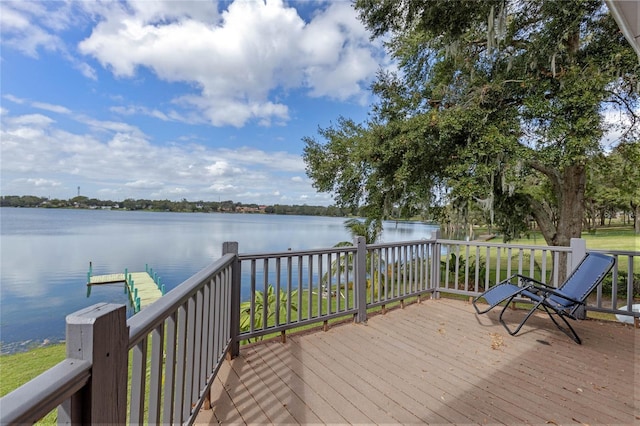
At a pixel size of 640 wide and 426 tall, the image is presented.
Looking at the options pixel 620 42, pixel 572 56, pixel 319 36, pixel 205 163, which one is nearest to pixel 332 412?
pixel 572 56

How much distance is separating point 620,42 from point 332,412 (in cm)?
814

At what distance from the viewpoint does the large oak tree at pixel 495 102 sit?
18.7 ft

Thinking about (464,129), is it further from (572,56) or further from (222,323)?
(222,323)

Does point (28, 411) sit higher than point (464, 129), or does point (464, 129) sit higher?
point (464, 129)

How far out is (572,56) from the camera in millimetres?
6137

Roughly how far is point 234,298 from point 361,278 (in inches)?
64.7

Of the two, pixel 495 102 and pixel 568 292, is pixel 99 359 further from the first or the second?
pixel 495 102

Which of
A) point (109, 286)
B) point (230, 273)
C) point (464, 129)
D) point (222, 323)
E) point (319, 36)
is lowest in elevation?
point (109, 286)

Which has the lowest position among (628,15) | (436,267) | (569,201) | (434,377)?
(434,377)

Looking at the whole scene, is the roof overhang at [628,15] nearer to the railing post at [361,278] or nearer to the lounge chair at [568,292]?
the lounge chair at [568,292]

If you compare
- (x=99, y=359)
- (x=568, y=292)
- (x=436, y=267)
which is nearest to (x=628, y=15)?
(x=568, y=292)

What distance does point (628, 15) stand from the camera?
1875 mm

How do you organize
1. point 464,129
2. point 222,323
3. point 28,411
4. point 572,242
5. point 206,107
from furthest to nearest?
point 206,107 < point 464,129 < point 572,242 < point 222,323 < point 28,411

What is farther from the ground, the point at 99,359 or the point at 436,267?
the point at 99,359
